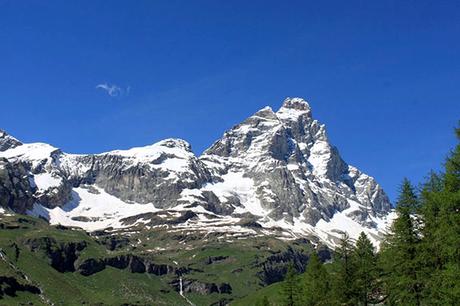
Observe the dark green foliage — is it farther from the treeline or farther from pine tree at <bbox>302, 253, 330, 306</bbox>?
pine tree at <bbox>302, 253, 330, 306</bbox>

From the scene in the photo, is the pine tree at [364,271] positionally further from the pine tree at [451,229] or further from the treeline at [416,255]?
the pine tree at [451,229]

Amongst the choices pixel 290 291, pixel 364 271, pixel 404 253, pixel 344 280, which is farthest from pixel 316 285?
pixel 404 253

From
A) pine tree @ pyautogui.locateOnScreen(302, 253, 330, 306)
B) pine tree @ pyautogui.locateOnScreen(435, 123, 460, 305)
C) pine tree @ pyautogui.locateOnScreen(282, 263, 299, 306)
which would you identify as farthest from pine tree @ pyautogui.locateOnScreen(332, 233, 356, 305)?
pine tree @ pyautogui.locateOnScreen(435, 123, 460, 305)

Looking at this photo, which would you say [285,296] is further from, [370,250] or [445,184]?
[445,184]

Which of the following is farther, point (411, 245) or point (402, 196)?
point (402, 196)

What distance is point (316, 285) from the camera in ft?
265

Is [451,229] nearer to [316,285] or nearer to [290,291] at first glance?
[316,285]

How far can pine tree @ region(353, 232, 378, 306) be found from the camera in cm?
7075

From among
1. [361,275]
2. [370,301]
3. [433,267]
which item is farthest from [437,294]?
[370,301]

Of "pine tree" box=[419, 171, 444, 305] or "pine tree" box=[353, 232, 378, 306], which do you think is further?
"pine tree" box=[353, 232, 378, 306]

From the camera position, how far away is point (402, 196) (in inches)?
2195

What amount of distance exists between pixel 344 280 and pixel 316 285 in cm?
928

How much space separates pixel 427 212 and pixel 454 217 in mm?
8835

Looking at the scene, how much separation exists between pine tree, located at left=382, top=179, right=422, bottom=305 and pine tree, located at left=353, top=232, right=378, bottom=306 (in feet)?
47.0
